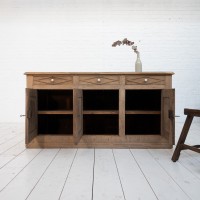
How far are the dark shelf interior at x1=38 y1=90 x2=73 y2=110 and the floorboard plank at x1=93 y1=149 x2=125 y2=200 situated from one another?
3.20ft

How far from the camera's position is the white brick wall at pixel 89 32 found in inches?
202

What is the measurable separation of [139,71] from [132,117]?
61cm

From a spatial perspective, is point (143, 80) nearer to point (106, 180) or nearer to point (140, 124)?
point (140, 124)

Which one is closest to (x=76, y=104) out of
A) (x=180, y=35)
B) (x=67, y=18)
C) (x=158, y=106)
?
(x=158, y=106)

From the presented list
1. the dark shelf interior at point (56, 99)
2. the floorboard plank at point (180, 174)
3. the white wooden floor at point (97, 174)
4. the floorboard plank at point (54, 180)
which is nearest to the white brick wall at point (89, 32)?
the dark shelf interior at point (56, 99)

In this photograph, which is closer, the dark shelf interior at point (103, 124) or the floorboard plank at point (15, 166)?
the floorboard plank at point (15, 166)

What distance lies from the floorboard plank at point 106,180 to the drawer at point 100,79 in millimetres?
768

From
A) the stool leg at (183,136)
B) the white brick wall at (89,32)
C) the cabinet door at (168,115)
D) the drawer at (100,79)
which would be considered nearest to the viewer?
the stool leg at (183,136)

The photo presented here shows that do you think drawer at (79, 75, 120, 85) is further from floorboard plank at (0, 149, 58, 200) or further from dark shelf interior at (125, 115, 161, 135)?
floorboard plank at (0, 149, 58, 200)

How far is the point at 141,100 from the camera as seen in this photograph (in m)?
3.29

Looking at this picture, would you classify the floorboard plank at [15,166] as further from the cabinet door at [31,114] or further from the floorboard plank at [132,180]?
the floorboard plank at [132,180]

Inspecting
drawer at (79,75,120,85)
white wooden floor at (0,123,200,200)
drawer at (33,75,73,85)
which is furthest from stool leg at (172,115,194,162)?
drawer at (33,75,73,85)

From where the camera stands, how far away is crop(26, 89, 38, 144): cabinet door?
2.53 metres

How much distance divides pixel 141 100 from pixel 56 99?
3.53 feet
